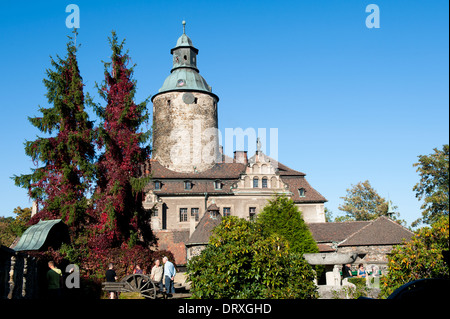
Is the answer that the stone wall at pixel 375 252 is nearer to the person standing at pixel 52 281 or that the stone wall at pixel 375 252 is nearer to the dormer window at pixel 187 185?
the dormer window at pixel 187 185

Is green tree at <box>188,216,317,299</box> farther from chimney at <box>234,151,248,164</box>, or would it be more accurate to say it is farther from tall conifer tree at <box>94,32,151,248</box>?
chimney at <box>234,151,248,164</box>

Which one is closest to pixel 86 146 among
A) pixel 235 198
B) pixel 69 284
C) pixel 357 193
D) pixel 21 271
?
pixel 69 284

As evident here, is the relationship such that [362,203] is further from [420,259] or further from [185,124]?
[420,259]

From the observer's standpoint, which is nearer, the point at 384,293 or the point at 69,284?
the point at 384,293

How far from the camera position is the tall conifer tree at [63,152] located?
19359 millimetres

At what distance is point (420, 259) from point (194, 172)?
1267 inches

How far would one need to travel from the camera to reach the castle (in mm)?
38594

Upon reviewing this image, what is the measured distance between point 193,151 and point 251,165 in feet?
23.3

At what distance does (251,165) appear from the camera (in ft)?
133

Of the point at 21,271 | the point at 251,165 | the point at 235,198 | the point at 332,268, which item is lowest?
the point at 332,268

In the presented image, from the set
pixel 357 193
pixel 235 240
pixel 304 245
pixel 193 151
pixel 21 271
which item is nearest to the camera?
pixel 21 271

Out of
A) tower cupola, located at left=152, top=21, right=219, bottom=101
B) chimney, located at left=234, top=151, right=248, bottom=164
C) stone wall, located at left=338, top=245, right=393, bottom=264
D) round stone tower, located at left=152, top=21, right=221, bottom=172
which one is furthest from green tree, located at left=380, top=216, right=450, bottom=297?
tower cupola, located at left=152, top=21, right=219, bottom=101

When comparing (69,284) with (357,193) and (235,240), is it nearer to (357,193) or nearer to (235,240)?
(235,240)
